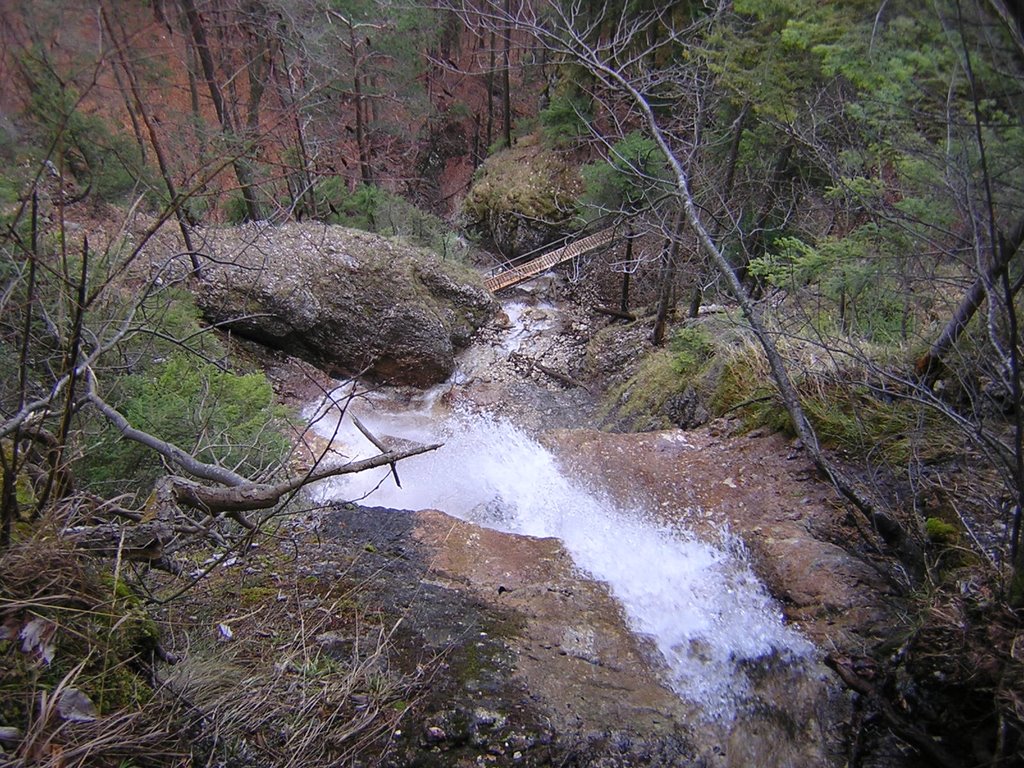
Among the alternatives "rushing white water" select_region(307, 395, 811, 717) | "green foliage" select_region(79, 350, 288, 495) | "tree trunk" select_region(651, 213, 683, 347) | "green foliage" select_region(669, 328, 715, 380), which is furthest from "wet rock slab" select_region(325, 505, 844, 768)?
"tree trunk" select_region(651, 213, 683, 347)

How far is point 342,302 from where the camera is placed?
10.3 meters

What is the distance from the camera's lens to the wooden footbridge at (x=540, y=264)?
13.7 m

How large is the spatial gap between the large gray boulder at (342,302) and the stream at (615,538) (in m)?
1.54

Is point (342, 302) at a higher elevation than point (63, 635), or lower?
lower

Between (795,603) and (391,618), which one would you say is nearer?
(391,618)

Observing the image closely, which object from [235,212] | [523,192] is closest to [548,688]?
[235,212]

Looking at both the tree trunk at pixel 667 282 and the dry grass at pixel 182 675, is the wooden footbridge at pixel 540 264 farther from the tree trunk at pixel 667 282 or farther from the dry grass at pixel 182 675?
the dry grass at pixel 182 675

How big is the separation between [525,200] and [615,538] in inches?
510

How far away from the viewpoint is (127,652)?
1902 millimetres

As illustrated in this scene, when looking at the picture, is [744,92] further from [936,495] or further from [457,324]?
[457,324]

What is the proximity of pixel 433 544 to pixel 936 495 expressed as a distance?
11.4 ft

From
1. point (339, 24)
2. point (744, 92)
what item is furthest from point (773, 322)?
point (339, 24)

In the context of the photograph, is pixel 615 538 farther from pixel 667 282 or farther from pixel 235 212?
pixel 235 212

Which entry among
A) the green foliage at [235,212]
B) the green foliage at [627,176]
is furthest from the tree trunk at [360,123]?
the green foliage at [627,176]
